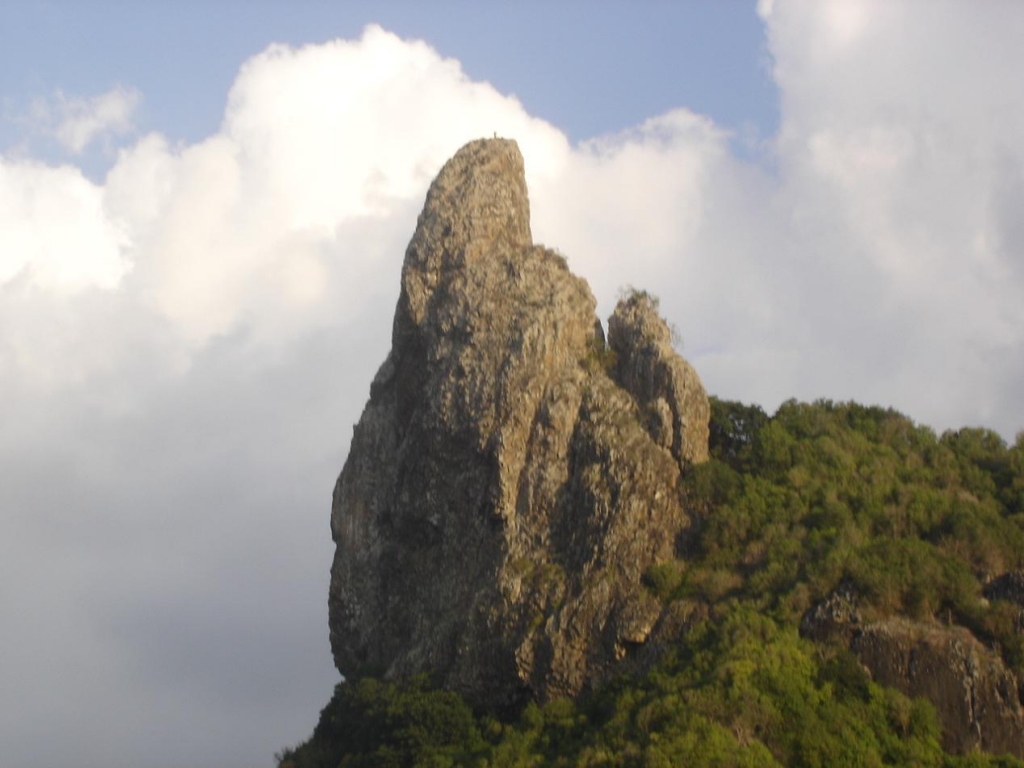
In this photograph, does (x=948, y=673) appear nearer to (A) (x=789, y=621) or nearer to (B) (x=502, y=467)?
(A) (x=789, y=621)

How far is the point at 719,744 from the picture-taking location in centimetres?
4031

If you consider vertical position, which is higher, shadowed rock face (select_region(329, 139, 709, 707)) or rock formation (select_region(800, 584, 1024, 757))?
shadowed rock face (select_region(329, 139, 709, 707))

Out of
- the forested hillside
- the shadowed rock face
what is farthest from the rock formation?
the shadowed rock face

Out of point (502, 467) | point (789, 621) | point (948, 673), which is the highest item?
point (502, 467)

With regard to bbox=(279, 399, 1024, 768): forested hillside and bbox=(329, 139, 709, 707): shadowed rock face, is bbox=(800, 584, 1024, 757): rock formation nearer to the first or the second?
bbox=(279, 399, 1024, 768): forested hillside

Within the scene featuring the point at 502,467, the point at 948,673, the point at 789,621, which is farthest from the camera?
the point at 502,467

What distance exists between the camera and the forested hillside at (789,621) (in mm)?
41438

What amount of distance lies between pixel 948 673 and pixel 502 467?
1732cm

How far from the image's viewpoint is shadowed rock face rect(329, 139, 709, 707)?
Result: 48344 millimetres

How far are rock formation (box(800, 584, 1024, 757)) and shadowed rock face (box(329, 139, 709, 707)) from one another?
725cm

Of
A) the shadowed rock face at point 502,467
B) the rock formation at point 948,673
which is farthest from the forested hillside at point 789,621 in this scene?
the shadowed rock face at point 502,467

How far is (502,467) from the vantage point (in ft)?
168

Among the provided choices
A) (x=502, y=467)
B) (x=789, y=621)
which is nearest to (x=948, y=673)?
(x=789, y=621)

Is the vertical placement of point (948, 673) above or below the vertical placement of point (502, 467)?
below
